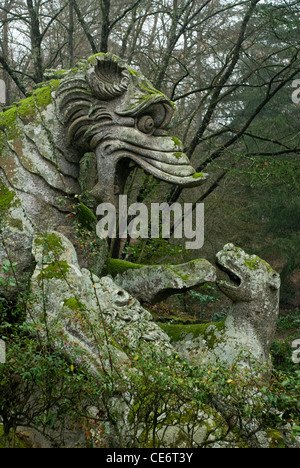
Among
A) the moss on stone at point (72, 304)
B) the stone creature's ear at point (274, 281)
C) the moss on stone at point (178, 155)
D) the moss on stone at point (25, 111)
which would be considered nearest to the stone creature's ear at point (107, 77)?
the moss on stone at point (25, 111)

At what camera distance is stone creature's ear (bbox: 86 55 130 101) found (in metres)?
3.20

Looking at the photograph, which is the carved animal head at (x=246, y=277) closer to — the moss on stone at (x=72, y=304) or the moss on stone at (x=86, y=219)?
the moss on stone at (x=72, y=304)

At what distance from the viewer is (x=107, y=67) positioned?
3.27 m

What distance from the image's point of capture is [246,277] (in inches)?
119

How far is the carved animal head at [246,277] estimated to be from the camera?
301 cm

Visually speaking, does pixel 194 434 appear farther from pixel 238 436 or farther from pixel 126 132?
pixel 126 132

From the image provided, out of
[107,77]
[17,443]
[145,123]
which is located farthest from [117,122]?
[17,443]

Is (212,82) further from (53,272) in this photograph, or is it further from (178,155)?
(53,272)

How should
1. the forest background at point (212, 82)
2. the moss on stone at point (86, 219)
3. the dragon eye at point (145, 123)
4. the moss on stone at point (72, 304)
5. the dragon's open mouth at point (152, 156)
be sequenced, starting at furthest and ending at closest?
the forest background at point (212, 82) < the moss on stone at point (86, 219) < the dragon eye at point (145, 123) < the dragon's open mouth at point (152, 156) < the moss on stone at point (72, 304)

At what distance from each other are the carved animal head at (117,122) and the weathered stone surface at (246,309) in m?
0.62

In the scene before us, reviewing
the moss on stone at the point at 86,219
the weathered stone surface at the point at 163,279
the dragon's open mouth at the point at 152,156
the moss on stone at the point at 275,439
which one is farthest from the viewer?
the moss on stone at the point at 86,219

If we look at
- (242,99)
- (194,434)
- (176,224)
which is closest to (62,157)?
(194,434)
